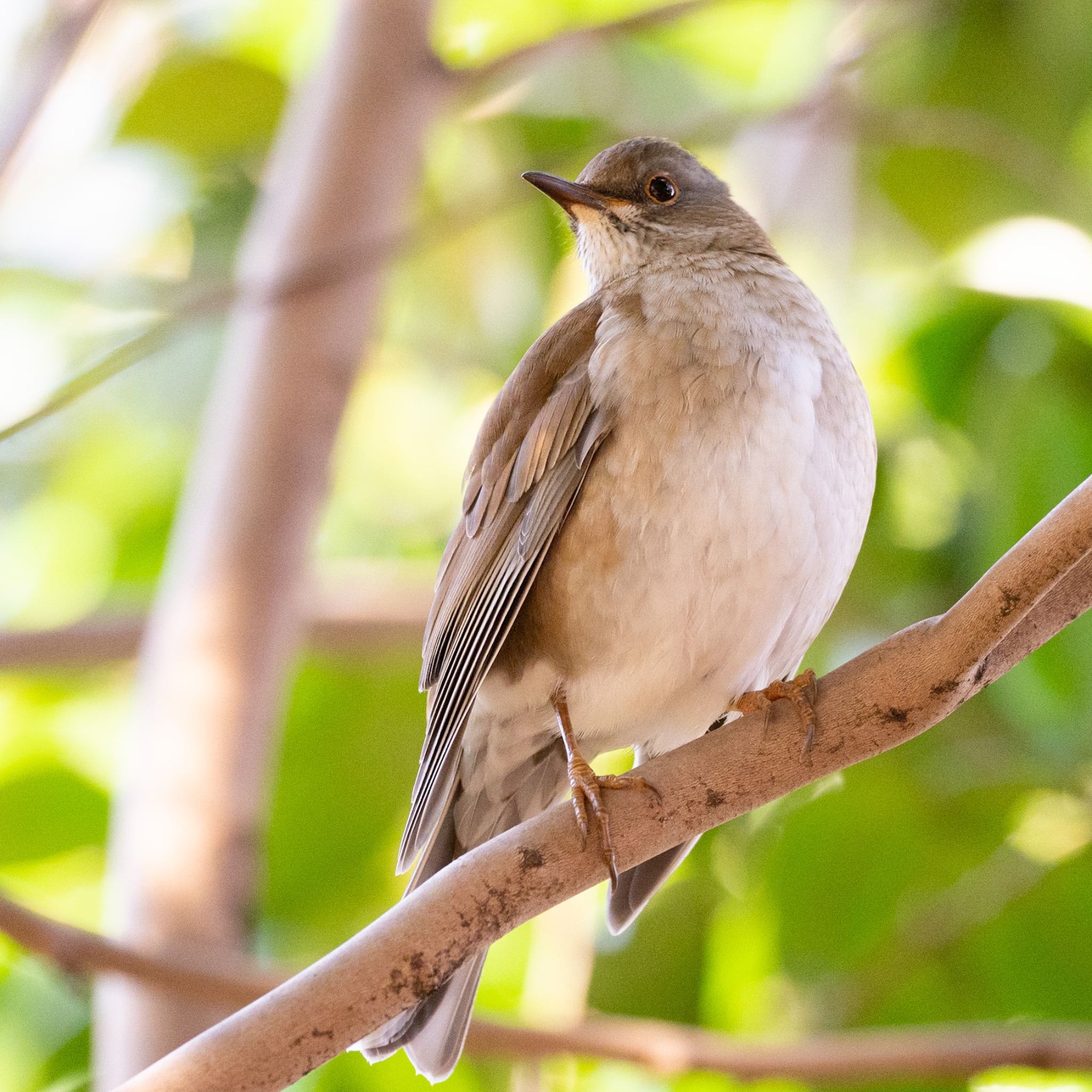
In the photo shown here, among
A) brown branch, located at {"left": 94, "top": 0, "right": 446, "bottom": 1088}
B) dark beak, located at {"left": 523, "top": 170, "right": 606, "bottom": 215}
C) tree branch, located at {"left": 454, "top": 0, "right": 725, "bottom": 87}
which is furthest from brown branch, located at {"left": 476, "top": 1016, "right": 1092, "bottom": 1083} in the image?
tree branch, located at {"left": 454, "top": 0, "right": 725, "bottom": 87}

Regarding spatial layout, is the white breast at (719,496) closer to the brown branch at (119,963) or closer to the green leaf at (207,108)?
the brown branch at (119,963)

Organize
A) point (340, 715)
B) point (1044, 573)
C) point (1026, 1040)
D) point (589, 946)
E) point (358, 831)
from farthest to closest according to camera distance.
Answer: point (340, 715) < point (358, 831) < point (589, 946) < point (1026, 1040) < point (1044, 573)

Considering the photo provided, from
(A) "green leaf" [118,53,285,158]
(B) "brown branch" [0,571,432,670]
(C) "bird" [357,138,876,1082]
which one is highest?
(A) "green leaf" [118,53,285,158]

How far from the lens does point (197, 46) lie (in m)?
4.68

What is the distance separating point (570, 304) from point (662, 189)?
1240mm

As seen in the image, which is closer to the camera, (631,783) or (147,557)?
(631,783)

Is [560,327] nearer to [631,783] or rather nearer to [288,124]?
[631,783]

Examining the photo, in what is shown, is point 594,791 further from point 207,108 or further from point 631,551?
point 207,108

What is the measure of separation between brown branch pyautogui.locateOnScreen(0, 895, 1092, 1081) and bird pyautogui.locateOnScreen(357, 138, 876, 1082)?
0.29 metres

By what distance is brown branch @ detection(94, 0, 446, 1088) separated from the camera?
314 centimetres

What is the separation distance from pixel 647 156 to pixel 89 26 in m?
1.54

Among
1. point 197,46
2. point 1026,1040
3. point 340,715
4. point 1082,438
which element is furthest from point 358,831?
point 197,46

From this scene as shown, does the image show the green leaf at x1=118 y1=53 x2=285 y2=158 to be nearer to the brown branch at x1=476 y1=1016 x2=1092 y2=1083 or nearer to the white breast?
the white breast

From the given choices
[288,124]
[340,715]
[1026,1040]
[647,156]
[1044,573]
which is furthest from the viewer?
[288,124]
